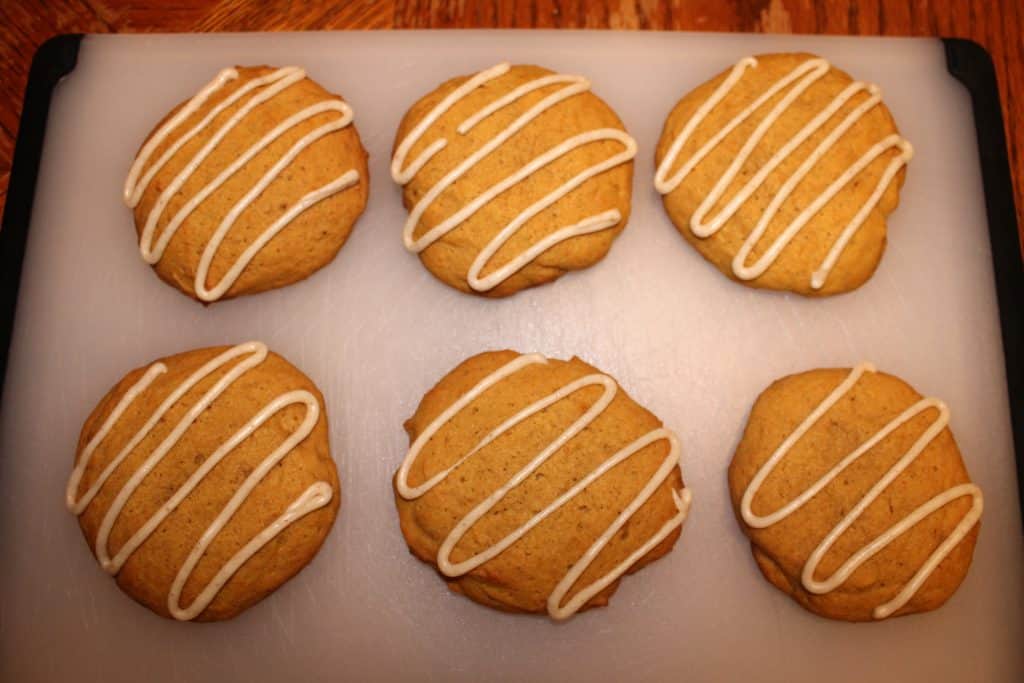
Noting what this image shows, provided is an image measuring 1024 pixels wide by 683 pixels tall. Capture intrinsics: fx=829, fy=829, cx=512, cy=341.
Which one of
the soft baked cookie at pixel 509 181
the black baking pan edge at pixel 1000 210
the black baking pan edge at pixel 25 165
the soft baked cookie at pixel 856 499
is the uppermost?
the black baking pan edge at pixel 25 165

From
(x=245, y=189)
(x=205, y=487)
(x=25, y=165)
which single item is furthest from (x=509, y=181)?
(x=25, y=165)

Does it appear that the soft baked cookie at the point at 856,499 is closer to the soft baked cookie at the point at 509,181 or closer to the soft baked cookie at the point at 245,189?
the soft baked cookie at the point at 509,181

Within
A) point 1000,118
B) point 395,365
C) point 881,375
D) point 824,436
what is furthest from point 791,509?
point 1000,118

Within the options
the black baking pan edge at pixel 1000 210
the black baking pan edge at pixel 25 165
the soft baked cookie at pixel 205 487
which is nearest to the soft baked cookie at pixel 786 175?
the black baking pan edge at pixel 1000 210

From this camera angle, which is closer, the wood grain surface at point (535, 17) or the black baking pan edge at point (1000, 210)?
the black baking pan edge at point (1000, 210)

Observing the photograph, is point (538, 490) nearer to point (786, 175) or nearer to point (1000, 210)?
point (786, 175)

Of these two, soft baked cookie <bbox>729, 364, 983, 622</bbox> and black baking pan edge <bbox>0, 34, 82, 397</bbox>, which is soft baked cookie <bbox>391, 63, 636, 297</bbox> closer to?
soft baked cookie <bbox>729, 364, 983, 622</bbox>

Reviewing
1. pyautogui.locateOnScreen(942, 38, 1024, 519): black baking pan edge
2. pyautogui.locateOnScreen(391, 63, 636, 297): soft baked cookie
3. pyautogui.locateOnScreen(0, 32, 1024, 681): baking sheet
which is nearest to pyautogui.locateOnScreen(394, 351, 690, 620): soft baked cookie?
pyautogui.locateOnScreen(0, 32, 1024, 681): baking sheet
